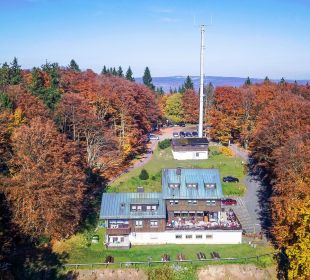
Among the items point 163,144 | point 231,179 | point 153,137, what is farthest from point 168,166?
point 153,137

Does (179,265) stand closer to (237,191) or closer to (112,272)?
(112,272)

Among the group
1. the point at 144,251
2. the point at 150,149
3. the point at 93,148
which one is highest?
the point at 93,148

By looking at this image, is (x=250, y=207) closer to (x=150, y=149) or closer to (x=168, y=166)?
(x=168, y=166)

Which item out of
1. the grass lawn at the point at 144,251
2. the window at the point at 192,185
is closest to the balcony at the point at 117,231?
the grass lawn at the point at 144,251

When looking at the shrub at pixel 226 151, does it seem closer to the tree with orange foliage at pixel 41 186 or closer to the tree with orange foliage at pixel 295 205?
the tree with orange foliage at pixel 295 205

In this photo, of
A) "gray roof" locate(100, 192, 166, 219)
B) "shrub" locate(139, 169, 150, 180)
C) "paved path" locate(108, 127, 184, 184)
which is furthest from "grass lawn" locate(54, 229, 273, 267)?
"paved path" locate(108, 127, 184, 184)

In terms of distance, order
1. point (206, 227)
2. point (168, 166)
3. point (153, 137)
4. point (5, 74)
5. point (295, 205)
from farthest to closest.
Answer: point (153, 137) → point (5, 74) → point (168, 166) → point (206, 227) → point (295, 205)

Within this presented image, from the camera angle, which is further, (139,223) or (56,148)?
(139,223)
